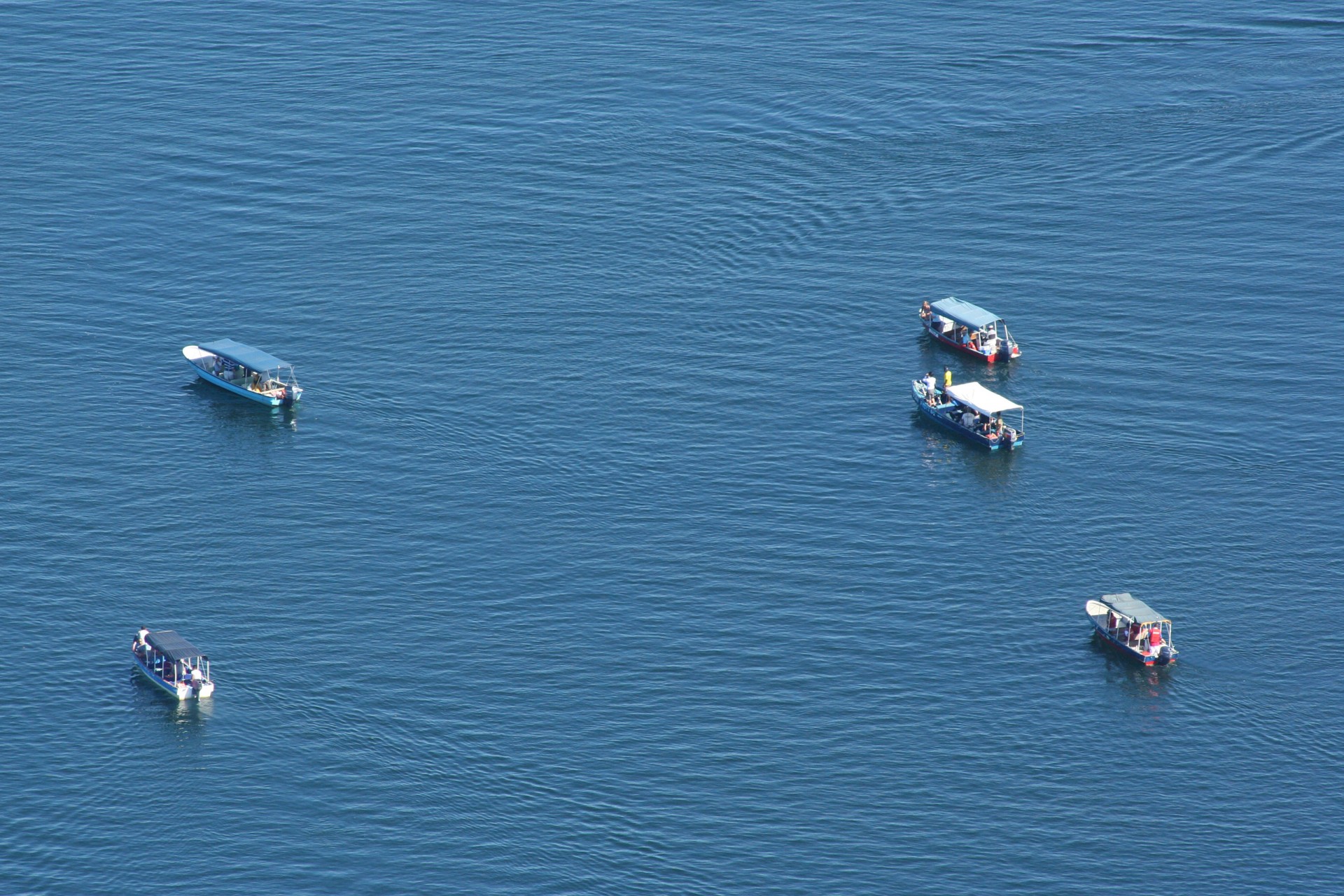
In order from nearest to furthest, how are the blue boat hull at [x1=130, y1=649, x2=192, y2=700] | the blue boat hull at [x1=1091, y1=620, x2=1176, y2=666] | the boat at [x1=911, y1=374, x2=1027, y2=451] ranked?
the blue boat hull at [x1=130, y1=649, x2=192, y2=700] < the blue boat hull at [x1=1091, y1=620, x2=1176, y2=666] < the boat at [x1=911, y1=374, x2=1027, y2=451]

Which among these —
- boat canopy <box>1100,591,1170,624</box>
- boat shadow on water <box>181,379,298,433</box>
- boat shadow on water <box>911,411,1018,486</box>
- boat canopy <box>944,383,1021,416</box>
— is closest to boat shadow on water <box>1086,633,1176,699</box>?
boat canopy <box>1100,591,1170,624</box>

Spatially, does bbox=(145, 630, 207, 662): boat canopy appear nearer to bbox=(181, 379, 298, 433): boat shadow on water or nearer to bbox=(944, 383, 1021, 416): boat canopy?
bbox=(181, 379, 298, 433): boat shadow on water

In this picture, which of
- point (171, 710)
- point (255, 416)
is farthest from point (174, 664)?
point (255, 416)

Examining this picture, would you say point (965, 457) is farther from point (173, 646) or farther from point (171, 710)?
point (171, 710)

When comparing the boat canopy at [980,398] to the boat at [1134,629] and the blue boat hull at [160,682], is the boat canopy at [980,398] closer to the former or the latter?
the boat at [1134,629]

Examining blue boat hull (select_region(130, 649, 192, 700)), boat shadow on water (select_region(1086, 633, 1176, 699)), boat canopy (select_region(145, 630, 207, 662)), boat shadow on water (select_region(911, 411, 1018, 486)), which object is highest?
boat shadow on water (select_region(911, 411, 1018, 486))

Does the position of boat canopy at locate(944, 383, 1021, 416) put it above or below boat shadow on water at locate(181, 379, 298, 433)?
above

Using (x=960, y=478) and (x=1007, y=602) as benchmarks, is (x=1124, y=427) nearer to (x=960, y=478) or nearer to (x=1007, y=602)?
(x=960, y=478)

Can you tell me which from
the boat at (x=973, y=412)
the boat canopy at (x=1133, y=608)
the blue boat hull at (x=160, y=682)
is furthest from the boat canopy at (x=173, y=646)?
the boat at (x=973, y=412)
